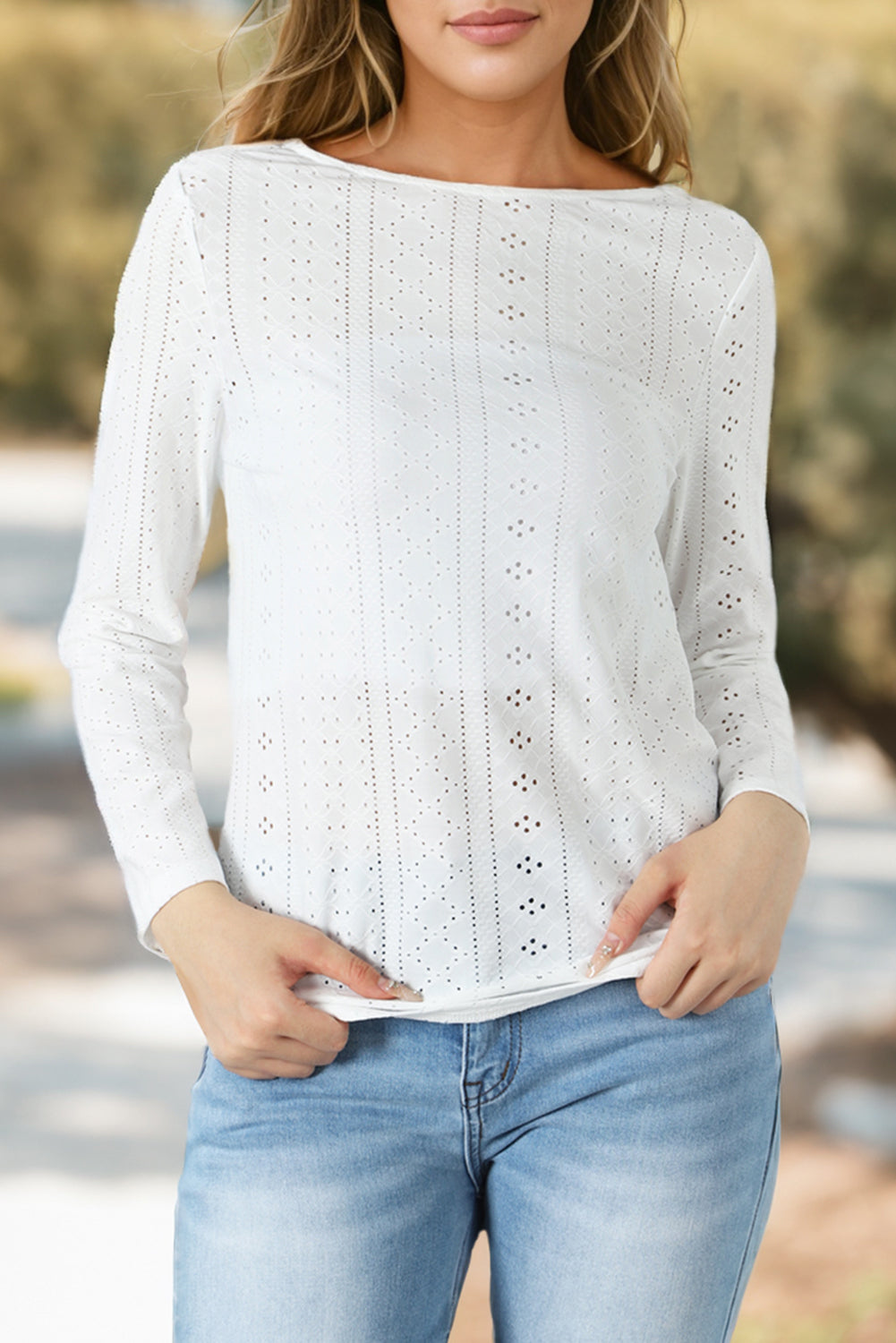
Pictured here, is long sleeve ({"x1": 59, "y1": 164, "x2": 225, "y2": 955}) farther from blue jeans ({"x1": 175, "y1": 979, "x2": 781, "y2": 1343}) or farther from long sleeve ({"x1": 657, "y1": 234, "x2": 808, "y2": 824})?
long sleeve ({"x1": 657, "y1": 234, "x2": 808, "y2": 824})

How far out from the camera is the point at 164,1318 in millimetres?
2439

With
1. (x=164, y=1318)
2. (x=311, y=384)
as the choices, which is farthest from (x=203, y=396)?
(x=164, y=1318)

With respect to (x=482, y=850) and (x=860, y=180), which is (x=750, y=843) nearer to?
(x=482, y=850)

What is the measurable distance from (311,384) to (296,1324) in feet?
1.76

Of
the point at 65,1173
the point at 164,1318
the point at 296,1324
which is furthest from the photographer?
the point at 65,1173

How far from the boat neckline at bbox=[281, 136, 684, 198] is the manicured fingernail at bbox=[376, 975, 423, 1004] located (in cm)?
50

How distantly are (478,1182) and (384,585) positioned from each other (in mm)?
360

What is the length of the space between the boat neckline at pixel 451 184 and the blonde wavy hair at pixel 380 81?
3 centimetres

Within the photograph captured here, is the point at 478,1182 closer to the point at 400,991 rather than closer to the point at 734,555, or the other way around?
the point at 400,991

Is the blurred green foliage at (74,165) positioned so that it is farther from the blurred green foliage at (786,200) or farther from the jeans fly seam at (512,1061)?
the jeans fly seam at (512,1061)

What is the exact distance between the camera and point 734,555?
1.04 metres

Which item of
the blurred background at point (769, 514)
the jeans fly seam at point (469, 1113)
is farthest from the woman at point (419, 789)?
the blurred background at point (769, 514)

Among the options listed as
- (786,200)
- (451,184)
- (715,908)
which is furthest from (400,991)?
(786,200)

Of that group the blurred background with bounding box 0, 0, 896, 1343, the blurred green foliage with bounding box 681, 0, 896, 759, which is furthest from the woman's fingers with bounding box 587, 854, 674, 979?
the blurred green foliage with bounding box 681, 0, 896, 759
